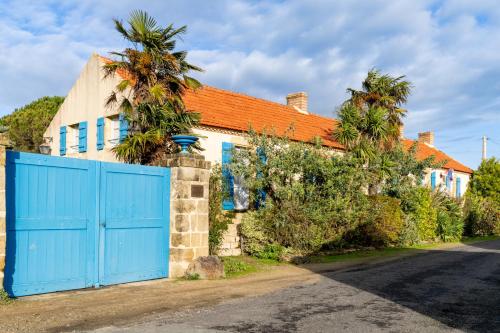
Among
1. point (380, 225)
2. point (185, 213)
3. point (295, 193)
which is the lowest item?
point (380, 225)

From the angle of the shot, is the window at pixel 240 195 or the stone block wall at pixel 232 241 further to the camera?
the window at pixel 240 195

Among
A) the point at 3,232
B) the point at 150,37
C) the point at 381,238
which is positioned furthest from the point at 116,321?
the point at 381,238

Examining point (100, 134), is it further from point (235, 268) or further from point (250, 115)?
point (235, 268)

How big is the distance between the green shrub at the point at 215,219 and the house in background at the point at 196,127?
3.82ft

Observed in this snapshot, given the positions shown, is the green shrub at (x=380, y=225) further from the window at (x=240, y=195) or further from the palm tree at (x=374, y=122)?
the window at (x=240, y=195)

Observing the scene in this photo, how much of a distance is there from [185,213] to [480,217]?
20893 mm

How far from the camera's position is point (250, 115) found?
19.5 meters

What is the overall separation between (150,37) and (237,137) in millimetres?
5678

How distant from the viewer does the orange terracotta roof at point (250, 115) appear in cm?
1705

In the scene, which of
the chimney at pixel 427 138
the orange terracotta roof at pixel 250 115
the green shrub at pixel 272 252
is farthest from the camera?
the chimney at pixel 427 138

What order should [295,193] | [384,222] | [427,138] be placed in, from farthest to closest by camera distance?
[427,138] < [384,222] < [295,193]

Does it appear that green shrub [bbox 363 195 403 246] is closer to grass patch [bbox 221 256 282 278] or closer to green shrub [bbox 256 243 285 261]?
green shrub [bbox 256 243 285 261]

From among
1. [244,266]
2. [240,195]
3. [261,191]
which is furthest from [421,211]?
[244,266]

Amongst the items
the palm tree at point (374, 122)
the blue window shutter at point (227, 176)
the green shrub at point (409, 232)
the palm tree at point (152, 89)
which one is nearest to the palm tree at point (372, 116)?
the palm tree at point (374, 122)
